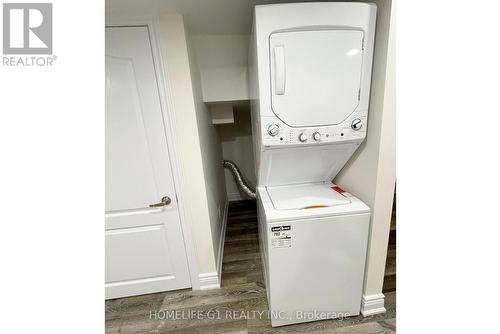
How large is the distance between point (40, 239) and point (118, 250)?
1.46 m

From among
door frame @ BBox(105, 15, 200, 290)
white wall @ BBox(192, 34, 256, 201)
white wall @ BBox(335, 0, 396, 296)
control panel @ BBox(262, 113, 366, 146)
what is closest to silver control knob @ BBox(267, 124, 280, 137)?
control panel @ BBox(262, 113, 366, 146)

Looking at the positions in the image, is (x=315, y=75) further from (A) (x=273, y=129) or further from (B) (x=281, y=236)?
(B) (x=281, y=236)

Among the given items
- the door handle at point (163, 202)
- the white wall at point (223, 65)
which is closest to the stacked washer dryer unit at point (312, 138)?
the white wall at point (223, 65)

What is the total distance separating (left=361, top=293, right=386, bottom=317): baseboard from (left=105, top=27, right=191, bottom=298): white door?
4.40 feet

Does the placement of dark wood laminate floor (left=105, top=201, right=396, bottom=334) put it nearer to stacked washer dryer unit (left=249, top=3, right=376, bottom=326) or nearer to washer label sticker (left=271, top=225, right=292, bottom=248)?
stacked washer dryer unit (left=249, top=3, right=376, bottom=326)

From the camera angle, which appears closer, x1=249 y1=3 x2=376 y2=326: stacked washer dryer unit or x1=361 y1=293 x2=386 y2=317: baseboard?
x1=249 y1=3 x2=376 y2=326: stacked washer dryer unit

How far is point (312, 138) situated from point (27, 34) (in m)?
1.07

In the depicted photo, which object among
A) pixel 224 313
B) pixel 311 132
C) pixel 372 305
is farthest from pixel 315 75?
pixel 224 313

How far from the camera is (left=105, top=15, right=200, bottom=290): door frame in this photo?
119 cm

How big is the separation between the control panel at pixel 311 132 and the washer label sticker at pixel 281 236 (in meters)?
0.48

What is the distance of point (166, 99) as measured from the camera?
4.31 feet

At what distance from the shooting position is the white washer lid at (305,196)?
122 centimetres
